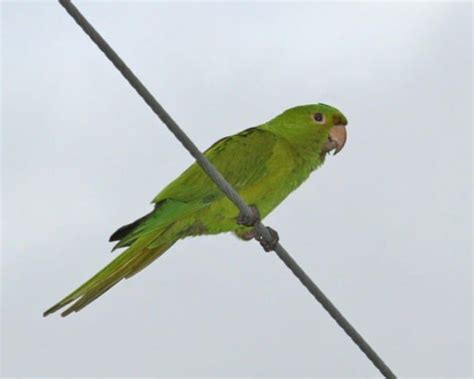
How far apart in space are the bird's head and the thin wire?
1.65 meters

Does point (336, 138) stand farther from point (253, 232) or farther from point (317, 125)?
point (253, 232)

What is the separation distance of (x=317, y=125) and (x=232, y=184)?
3.00 feet

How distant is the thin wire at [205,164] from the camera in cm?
278

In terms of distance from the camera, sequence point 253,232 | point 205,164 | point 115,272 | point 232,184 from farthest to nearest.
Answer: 1. point 253,232
2. point 232,184
3. point 115,272
4. point 205,164

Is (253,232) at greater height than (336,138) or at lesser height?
lesser

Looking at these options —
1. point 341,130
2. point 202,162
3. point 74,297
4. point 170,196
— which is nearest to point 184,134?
point 202,162

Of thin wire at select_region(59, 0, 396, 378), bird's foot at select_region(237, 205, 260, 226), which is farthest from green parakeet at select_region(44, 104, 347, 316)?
thin wire at select_region(59, 0, 396, 378)

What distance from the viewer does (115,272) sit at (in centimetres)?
502

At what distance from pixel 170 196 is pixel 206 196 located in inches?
9.0

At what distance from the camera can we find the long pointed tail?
469 cm

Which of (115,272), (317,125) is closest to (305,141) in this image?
(317,125)

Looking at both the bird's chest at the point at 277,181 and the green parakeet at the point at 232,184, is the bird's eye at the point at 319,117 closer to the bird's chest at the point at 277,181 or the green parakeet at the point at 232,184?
the green parakeet at the point at 232,184

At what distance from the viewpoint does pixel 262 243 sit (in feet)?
17.2

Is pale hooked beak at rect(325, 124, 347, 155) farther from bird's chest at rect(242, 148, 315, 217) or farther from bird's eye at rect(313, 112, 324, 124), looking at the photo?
bird's chest at rect(242, 148, 315, 217)
